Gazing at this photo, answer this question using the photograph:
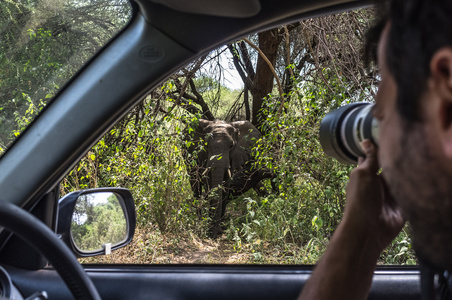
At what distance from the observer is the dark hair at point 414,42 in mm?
567

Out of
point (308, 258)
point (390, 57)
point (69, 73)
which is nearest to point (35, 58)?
point (69, 73)

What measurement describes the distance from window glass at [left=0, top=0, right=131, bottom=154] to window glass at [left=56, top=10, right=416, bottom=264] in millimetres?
2596

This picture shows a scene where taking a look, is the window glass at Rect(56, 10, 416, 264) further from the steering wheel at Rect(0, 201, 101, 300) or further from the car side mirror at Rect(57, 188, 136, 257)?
the steering wheel at Rect(0, 201, 101, 300)

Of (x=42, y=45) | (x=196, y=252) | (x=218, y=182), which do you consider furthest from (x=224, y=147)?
(x=42, y=45)

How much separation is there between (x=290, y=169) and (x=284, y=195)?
0.24m

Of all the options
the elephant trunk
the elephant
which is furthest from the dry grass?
the elephant

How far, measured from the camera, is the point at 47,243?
729 millimetres

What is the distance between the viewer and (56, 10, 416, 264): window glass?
13.6ft

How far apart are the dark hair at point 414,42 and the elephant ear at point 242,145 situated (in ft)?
19.3

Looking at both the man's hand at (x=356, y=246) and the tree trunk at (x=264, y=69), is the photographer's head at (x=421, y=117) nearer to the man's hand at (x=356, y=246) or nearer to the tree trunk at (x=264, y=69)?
the man's hand at (x=356, y=246)

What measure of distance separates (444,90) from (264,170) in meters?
4.99

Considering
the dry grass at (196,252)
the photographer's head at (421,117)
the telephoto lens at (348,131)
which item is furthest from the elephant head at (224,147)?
the photographer's head at (421,117)

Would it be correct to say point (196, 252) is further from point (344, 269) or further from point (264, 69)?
point (344, 269)

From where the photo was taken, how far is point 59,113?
1038mm
